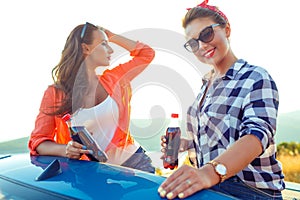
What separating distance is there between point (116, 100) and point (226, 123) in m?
1.02

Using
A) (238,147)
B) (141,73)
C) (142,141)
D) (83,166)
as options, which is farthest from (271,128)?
(141,73)

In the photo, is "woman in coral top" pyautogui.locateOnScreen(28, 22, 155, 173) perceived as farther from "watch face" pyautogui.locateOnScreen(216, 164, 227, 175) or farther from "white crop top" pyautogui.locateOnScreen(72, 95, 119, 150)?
"watch face" pyautogui.locateOnScreen(216, 164, 227, 175)

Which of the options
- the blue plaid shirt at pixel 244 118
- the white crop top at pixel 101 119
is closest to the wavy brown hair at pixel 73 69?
the white crop top at pixel 101 119

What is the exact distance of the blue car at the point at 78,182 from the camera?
54.6 inches

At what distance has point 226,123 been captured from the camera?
1.90 m

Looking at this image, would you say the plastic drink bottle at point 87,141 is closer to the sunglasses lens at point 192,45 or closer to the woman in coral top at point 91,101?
the woman in coral top at point 91,101

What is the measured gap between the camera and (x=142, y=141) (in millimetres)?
2852

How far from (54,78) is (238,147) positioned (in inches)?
61.3

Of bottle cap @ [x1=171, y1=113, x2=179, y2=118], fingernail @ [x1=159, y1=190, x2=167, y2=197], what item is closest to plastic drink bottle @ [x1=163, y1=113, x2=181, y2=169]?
bottle cap @ [x1=171, y1=113, x2=179, y2=118]

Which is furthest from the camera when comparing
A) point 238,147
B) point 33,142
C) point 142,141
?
point 142,141

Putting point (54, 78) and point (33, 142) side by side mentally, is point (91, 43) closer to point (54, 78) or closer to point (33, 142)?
point (54, 78)

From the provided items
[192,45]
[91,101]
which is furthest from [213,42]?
[91,101]

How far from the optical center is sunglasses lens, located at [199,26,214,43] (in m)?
2.08

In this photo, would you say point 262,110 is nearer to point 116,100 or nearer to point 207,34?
point 207,34
